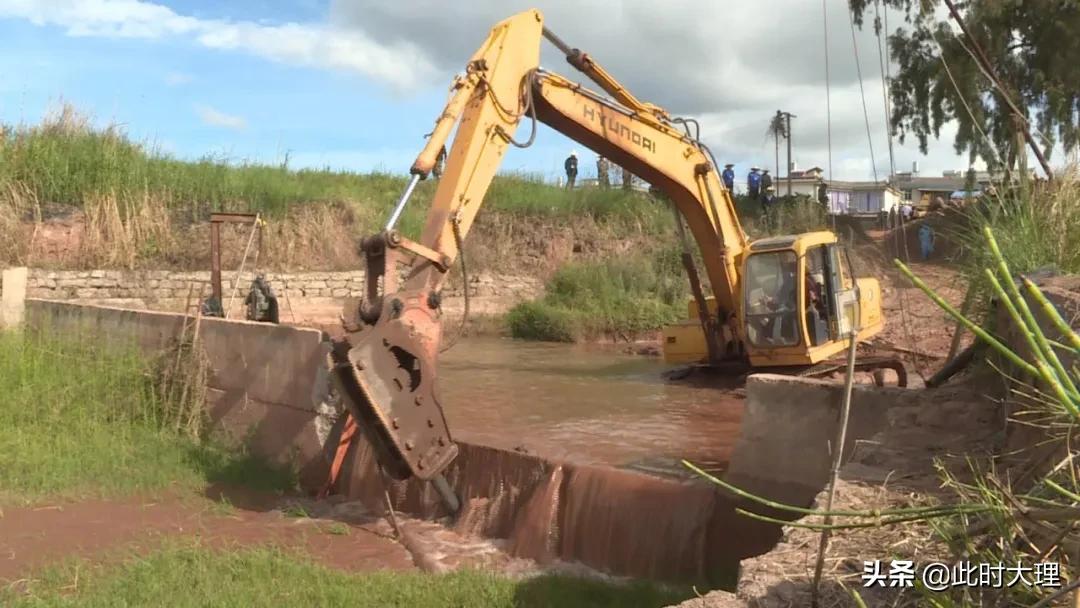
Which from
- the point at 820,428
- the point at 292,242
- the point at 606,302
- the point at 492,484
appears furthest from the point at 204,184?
the point at 820,428

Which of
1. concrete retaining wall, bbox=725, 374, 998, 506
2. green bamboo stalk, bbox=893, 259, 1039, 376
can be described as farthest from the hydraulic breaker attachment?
green bamboo stalk, bbox=893, 259, 1039, 376

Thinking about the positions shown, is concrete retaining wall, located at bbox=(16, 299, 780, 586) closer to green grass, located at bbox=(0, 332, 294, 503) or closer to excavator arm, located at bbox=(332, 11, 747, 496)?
green grass, located at bbox=(0, 332, 294, 503)

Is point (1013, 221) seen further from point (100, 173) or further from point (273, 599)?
point (100, 173)

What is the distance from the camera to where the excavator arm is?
697 cm

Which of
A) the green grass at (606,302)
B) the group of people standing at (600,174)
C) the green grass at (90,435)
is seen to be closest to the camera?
the green grass at (90,435)

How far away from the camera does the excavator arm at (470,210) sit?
6969mm

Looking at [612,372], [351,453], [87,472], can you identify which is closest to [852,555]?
[351,453]

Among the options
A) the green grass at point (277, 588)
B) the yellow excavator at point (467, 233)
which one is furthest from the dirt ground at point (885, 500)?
the green grass at point (277, 588)

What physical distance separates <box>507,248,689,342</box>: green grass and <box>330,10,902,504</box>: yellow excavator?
5.83 m

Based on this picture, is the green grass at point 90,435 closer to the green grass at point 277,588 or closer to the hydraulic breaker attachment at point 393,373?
the green grass at point 277,588

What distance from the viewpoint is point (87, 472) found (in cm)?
874

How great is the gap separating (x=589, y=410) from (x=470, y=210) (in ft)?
13.5

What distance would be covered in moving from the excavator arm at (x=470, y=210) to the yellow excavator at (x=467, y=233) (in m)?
0.01

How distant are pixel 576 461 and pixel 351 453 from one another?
8.07 feet
